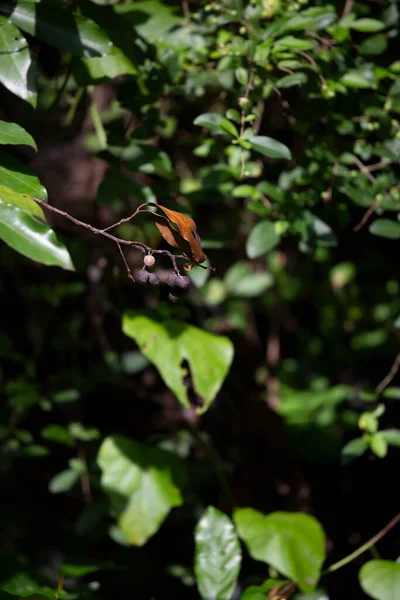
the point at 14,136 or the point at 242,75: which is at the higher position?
the point at 14,136

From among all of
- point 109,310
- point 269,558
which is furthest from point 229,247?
point 269,558

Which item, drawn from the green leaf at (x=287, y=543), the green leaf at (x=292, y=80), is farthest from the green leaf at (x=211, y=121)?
the green leaf at (x=287, y=543)

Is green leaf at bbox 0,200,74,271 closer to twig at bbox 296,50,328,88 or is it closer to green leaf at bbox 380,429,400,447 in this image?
twig at bbox 296,50,328,88

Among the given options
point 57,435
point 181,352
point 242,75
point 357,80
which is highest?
point 242,75

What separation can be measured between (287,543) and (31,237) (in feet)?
3.25

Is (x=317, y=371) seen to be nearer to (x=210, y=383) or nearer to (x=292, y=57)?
(x=210, y=383)

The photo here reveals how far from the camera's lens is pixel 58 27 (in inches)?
48.4

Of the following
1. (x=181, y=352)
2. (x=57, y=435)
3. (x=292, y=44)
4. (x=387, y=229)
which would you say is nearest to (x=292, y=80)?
(x=292, y=44)

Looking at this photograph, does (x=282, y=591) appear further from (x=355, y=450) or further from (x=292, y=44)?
(x=292, y=44)

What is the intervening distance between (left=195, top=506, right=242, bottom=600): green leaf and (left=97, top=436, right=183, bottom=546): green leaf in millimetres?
298

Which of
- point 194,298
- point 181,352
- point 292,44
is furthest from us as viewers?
point 194,298

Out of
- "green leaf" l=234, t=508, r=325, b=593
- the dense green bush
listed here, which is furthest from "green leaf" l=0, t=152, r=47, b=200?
"green leaf" l=234, t=508, r=325, b=593

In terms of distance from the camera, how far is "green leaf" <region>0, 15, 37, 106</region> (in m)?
1.19

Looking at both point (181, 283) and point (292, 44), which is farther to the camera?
point (292, 44)
